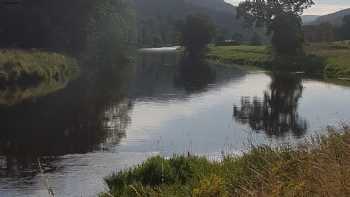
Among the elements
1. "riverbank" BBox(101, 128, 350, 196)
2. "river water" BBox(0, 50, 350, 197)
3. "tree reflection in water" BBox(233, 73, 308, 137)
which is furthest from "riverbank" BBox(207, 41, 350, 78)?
"riverbank" BBox(101, 128, 350, 196)

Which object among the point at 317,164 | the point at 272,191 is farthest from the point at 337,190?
the point at 317,164

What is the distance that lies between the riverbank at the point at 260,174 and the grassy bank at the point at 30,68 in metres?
28.1

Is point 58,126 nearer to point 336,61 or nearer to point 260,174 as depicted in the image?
point 260,174

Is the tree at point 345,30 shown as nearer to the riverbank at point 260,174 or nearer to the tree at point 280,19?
the tree at point 280,19

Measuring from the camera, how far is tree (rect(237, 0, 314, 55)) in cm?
7900

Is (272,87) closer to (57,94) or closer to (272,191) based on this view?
(57,94)

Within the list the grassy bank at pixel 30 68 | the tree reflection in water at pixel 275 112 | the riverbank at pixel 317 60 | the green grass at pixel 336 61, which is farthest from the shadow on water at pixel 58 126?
the riverbank at pixel 317 60

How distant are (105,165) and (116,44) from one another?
61519 mm

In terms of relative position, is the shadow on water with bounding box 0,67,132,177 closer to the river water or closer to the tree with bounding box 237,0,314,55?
the river water

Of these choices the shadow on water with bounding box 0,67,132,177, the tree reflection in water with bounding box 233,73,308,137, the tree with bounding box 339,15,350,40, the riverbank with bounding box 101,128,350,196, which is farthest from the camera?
the tree with bounding box 339,15,350,40

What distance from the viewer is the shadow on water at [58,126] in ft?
66.2

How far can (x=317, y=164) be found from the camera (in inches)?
292

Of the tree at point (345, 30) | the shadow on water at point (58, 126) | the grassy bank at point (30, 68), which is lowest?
the shadow on water at point (58, 126)

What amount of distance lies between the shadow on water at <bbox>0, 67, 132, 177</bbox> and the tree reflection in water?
6.38 m
